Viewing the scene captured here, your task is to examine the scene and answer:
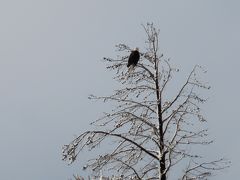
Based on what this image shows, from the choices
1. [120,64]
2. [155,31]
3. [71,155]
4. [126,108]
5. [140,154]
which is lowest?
[71,155]

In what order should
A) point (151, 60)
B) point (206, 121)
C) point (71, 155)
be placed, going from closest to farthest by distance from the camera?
point (71, 155)
point (206, 121)
point (151, 60)

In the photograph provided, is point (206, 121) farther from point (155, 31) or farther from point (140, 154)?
point (155, 31)

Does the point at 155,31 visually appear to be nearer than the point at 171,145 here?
No

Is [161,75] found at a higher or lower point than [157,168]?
higher

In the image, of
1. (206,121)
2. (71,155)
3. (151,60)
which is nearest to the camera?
(71,155)

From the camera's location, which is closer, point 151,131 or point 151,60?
point 151,131

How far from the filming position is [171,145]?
10.4 m

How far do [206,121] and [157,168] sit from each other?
1.42 meters

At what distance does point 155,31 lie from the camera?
1159 cm

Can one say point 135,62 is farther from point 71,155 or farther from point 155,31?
point 71,155

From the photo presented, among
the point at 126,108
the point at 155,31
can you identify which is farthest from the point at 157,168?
the point at 155,31

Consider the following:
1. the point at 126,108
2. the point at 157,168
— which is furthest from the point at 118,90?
the point at 157,168

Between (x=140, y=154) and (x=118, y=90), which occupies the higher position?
(x=118, y=90)

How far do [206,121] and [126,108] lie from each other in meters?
1.69
